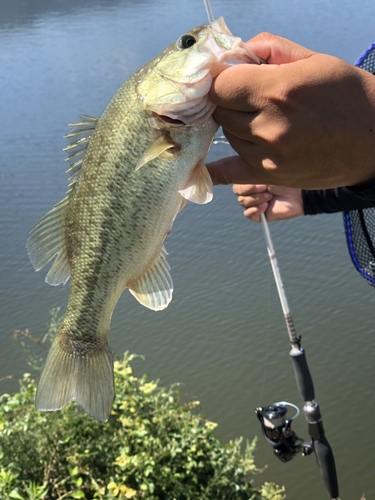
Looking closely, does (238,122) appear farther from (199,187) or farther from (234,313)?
(234,313)

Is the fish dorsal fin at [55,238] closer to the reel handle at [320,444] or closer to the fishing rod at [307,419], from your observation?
the fishing rod at [307,419]

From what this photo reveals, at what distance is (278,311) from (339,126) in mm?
5149

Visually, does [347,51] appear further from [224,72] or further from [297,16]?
[224,72]

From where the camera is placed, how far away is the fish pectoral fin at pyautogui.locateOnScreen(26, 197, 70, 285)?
1.94m

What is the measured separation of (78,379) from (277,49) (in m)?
1.17

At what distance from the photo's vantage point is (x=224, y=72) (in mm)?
1572

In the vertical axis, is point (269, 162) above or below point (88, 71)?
above

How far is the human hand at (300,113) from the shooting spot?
1.46m

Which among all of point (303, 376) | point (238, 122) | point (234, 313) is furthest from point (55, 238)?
point (234, 313)

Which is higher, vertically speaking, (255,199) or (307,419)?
(255,199)

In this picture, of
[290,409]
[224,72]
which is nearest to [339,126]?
[224,72]

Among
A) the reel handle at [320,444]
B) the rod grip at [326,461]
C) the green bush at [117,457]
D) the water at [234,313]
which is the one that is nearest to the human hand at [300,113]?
the green bush at [117,457]

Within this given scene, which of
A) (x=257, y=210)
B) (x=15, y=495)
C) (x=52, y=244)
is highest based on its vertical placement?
(x=52, y=244)

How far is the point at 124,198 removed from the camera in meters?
1.82
